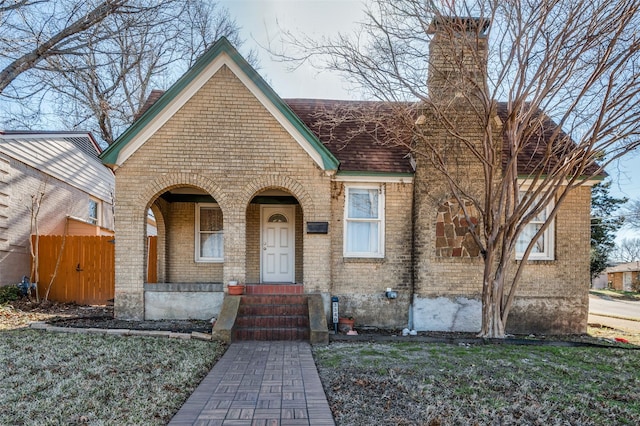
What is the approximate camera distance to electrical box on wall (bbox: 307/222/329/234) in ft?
29.9

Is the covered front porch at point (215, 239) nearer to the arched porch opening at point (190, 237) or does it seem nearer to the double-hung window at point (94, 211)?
the arched porch opening at point (190, 237)

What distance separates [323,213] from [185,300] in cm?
392

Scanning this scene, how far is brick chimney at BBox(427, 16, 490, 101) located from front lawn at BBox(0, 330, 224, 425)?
720cm

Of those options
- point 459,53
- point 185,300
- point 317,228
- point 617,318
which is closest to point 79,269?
point 185,300

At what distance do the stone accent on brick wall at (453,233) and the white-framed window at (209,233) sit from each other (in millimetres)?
6195

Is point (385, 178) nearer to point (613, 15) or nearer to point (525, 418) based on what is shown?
point (613, 15)

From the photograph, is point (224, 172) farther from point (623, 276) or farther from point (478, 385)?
point (623, 276)

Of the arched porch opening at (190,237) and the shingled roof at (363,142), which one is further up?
the shingled roof at (363,142)

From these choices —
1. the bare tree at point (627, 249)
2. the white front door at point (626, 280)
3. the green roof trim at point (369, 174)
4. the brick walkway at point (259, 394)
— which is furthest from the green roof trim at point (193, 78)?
the bare tree at point (627, 249)

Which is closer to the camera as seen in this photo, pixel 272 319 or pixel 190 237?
pixel 272 319

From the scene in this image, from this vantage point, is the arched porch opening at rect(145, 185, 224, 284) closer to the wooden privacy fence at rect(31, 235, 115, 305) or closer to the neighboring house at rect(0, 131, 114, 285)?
the wooden privacy fence at rect(31, 235, 115, 305)

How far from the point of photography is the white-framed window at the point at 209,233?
11250 mm

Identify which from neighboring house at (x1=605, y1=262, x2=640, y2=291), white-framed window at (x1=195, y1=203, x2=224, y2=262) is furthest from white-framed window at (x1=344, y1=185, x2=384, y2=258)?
neighboring house at (x1=605, y1=262, x2=640, y2=291)

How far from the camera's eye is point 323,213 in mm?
9203
